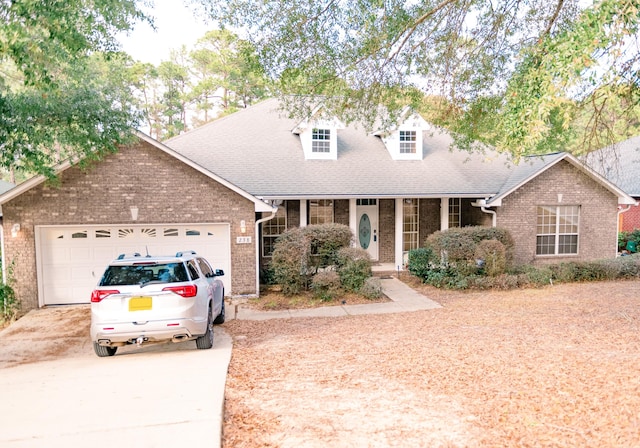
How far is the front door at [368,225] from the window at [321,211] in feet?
3.65

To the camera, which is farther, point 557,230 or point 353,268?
point 557,230

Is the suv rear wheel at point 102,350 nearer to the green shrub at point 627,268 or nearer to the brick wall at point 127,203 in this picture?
the brick wall at point 127,203

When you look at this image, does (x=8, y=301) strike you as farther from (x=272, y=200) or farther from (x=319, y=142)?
(x=319, y=142)

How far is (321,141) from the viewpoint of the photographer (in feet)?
54.5

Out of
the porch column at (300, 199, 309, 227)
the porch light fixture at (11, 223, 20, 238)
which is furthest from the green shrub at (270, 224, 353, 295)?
the porch light fixture at (11, 223, 20, 238)

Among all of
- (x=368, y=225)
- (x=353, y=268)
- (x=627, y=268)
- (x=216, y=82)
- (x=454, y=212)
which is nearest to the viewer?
(x=353, y=268)

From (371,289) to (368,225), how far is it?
5096 mm

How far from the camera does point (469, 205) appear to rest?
1748cm

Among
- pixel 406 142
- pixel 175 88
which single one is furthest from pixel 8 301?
pixel 175 88

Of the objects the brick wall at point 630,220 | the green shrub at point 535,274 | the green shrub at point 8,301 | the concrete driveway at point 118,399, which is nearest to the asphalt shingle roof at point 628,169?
the brick wall at point 630,220

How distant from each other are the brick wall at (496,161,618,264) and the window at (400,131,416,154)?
3.90 m

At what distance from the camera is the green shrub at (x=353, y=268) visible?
12750 mm

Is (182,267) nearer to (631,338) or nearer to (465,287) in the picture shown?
(631,338)

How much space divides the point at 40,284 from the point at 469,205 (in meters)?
14.2
